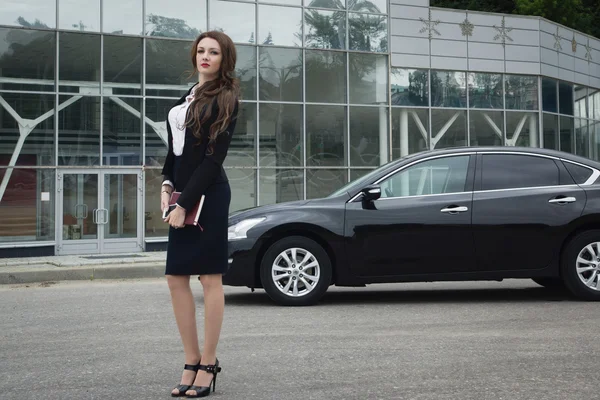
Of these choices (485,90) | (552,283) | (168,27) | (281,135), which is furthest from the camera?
(485,90)

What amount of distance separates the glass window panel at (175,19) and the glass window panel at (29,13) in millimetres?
2182

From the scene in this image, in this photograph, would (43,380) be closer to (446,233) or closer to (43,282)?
A: (446,233)

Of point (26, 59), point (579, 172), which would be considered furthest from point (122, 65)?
point (579, 172)

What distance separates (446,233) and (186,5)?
536 inches

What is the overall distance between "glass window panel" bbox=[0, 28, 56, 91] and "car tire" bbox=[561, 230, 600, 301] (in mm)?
13317

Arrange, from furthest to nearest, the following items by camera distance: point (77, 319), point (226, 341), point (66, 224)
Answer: point (66, 224), point (77, 319), point (226, 341)

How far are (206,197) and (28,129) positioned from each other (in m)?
14.9

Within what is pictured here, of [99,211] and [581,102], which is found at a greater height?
[581,102]

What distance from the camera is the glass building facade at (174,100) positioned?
59.3 feet

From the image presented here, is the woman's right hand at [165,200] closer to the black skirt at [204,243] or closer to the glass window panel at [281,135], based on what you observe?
the black skirt at [204,243]

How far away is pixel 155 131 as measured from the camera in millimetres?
19312

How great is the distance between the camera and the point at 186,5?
65.5 feet

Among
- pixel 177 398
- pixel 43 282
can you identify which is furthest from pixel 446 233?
pixel 43 282

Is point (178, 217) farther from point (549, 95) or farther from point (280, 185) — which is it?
point (549, 95)
